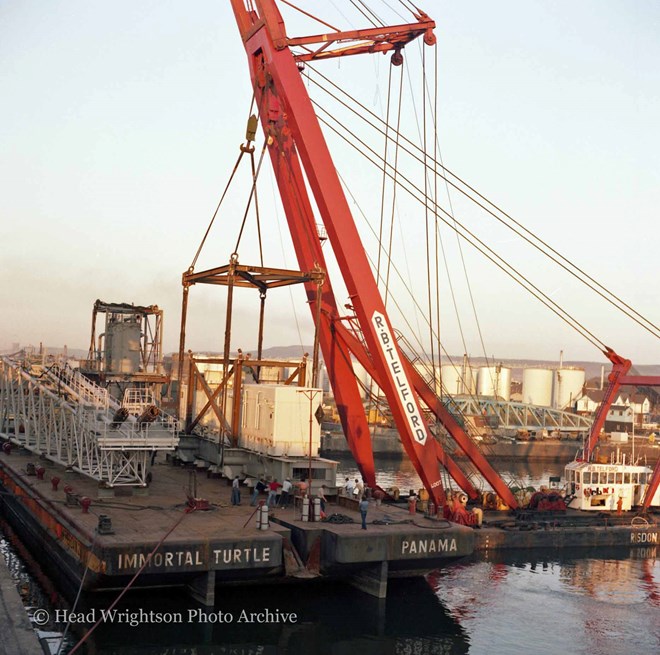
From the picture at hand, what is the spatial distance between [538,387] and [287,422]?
125209mm

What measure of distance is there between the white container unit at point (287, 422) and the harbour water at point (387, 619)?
22.1ft

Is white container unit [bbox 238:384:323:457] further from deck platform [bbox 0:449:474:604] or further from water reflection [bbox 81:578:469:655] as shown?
water reflection [bbox 81:578:469:655]

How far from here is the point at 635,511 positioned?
39656mm

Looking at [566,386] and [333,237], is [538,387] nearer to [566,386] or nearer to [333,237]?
[566,386]

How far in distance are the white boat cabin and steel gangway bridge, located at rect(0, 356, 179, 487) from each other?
64.5ft

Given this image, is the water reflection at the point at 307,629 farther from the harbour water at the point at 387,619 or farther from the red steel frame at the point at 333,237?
the red steel frame at the point at 333,237

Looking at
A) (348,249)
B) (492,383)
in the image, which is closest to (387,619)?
(348,249)

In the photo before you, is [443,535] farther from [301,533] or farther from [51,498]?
[51,498]

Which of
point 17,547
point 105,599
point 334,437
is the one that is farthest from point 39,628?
point 334,437

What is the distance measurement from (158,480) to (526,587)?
14.9 m

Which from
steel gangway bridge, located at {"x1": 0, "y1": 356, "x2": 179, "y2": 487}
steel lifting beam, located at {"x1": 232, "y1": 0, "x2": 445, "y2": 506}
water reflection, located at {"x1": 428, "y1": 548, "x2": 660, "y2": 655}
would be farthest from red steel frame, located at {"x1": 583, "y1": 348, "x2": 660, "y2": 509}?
steel gangway bridge, located at {"x1": 0, "y1": 356, "x2": 179, "y2": 487}

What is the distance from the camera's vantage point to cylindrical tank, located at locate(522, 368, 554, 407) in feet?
493

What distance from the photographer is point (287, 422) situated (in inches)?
1281

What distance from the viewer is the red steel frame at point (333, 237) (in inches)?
1232
